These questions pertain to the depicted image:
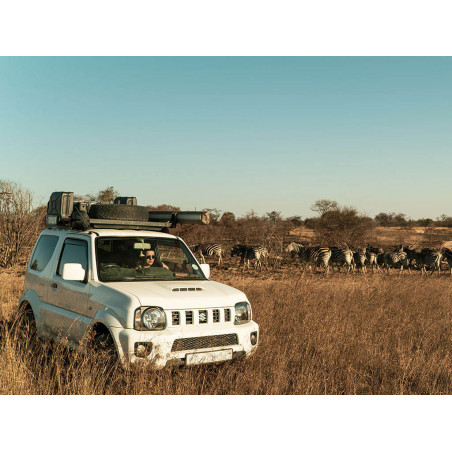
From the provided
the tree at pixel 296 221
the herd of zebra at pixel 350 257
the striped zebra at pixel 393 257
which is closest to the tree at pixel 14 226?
the herd of zebra at pixel 350 257

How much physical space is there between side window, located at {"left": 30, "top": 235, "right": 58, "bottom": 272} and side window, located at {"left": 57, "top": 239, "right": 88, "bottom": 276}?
1.33ft

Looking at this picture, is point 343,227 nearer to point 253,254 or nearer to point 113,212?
point 253,254

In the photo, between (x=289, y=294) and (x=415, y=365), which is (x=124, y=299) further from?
(x=289, y=294)

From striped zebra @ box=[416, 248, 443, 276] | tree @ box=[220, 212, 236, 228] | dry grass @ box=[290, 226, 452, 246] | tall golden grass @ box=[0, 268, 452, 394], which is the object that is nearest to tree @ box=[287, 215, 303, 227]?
dry grass @ box=[290, 226, 452, 246]

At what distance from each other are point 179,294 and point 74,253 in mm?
1989

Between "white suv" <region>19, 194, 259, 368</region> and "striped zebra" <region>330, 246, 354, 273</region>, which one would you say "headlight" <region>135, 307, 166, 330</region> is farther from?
"striped zebra" <region>330, 246, 354, 273</region>

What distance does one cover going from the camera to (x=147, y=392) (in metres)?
4.91

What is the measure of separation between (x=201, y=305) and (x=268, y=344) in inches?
85.5

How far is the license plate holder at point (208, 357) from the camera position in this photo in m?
5.07

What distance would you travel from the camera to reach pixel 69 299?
240 inches

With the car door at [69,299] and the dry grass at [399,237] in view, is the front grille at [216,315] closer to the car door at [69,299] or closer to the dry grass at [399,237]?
the car door at [69,299]

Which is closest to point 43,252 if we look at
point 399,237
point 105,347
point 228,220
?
point 105,347

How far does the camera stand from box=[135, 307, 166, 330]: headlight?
5008 mm
